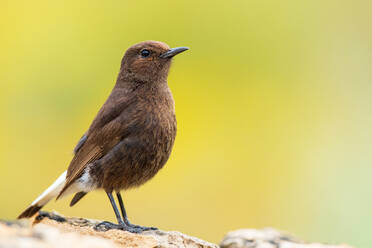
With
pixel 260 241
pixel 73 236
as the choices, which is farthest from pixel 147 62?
pixel 73 236

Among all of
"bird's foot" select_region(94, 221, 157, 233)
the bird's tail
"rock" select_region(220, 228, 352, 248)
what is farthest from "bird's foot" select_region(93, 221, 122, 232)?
"rock" select_region(220, 228, 352, 248)

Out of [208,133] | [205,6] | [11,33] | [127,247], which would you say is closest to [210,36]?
[205,6]

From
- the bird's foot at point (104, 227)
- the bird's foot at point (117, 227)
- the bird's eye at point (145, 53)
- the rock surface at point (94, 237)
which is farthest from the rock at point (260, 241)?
the bird's eye at point (145, 53)

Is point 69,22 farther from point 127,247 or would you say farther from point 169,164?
point 127,247

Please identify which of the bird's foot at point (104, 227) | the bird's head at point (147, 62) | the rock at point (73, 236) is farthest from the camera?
the bird's head at point (147, 62)

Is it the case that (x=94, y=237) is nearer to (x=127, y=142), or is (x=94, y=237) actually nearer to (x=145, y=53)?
(x=127, y=142)

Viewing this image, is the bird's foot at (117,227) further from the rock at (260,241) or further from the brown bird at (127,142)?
the rock at (260,241)

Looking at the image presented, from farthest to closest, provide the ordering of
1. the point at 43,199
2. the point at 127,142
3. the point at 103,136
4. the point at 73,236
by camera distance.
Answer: the point at 43,199 < the point at 103,136 < the point at 127,142 < the point at 73,236
